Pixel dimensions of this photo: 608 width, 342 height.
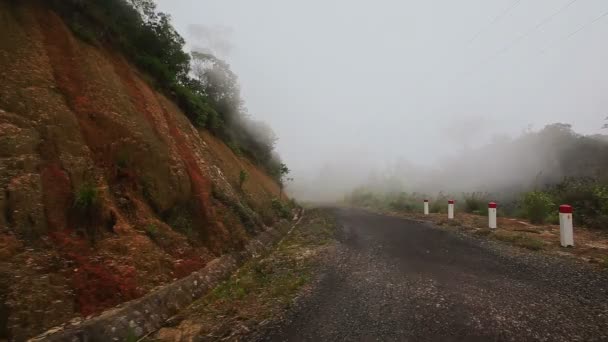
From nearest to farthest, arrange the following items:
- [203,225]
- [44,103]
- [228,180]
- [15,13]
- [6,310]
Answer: [6,310], [44,103], [15,13], [203,225], [228,180]

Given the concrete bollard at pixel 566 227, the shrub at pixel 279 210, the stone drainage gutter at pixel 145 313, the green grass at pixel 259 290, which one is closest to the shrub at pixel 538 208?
the concrete bollard at pixel 566 227

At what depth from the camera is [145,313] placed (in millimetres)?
4492

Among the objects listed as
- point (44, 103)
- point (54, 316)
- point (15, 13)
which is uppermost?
point (15, 13)

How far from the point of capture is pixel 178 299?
5.29 metres

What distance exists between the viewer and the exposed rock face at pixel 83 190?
4070mm

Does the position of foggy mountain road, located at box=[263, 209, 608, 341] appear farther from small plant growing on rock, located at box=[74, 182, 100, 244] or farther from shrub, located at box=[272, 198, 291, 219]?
shrub, located at box=[272, 198, 291, 219]

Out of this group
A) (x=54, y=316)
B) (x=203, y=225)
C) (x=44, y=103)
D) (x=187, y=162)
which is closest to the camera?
(x=54, y=316)

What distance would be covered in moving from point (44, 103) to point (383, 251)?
8637mm

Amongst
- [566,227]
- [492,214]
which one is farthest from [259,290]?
[492,214]

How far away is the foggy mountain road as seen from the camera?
11.7 feet

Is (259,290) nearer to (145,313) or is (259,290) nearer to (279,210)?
(145,313)

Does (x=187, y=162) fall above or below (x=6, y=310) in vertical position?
above

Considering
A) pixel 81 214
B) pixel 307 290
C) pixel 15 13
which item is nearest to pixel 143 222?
pixel 81 214

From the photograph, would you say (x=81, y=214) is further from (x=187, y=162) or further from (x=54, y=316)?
(x=187, y=162)
